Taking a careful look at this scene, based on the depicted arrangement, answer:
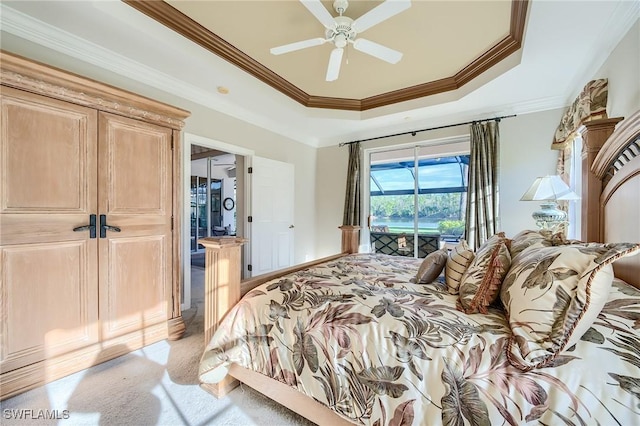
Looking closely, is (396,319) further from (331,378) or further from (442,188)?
(442,188)

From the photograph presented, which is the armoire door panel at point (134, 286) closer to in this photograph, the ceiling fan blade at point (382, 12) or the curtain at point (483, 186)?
the ceiling fan blade at point (382, 12)

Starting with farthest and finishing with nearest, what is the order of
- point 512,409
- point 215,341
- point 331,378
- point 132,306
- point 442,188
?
point 442,188, point 132,306, point 215,341, point 331,378, point 512,409

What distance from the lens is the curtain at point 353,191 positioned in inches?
173

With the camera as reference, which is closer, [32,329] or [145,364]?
[32,329]

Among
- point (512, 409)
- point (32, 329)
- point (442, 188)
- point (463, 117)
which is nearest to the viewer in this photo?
point (512, 409)

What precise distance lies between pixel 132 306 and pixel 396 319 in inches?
81.0

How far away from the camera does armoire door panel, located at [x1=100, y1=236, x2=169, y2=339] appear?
6.31 feet

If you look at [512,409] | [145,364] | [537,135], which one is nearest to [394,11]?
[512,409]

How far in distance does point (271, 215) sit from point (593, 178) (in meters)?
A: 3.48

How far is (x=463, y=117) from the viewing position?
3.55m

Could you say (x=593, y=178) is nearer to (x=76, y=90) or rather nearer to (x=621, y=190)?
(x=621, y=190)

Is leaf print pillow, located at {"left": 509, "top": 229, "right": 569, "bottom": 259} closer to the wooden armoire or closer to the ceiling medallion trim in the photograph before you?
the ceiling medallion trim

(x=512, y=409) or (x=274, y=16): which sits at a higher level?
(x=274, y=16)

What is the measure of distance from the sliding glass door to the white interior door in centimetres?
146
